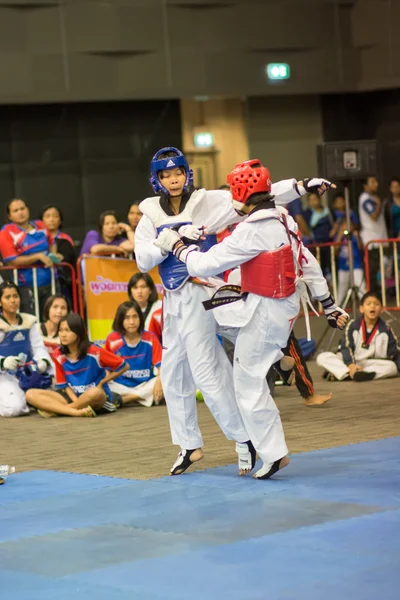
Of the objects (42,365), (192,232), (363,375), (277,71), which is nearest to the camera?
(192,232)

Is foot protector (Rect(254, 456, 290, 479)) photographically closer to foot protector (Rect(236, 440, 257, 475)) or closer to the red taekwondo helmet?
foot protector (Rect(236, 440, 257, 475))

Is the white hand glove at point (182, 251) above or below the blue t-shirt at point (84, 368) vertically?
above

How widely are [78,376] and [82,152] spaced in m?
5.97

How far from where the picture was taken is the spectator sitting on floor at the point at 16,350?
29.4 feet

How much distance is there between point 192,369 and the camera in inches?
238

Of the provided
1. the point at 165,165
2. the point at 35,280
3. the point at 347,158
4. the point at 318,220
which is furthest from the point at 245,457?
the point at 318,220

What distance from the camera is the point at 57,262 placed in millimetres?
10445

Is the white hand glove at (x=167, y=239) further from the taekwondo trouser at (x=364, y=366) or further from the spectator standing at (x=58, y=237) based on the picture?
the spectator standing at (x=58, y=237)

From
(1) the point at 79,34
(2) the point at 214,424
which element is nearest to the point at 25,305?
(2) the point at 214,424

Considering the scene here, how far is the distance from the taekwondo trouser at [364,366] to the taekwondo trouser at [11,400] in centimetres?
273

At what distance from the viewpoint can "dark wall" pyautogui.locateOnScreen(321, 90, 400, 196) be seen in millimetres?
15398

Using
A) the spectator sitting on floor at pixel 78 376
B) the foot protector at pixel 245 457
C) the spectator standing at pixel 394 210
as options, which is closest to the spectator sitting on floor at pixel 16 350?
the spectator sitting on floor at pixel 78 376

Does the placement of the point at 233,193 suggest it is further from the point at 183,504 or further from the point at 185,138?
the point at 185,138

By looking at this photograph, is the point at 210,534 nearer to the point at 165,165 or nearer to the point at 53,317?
the point at 165,165
